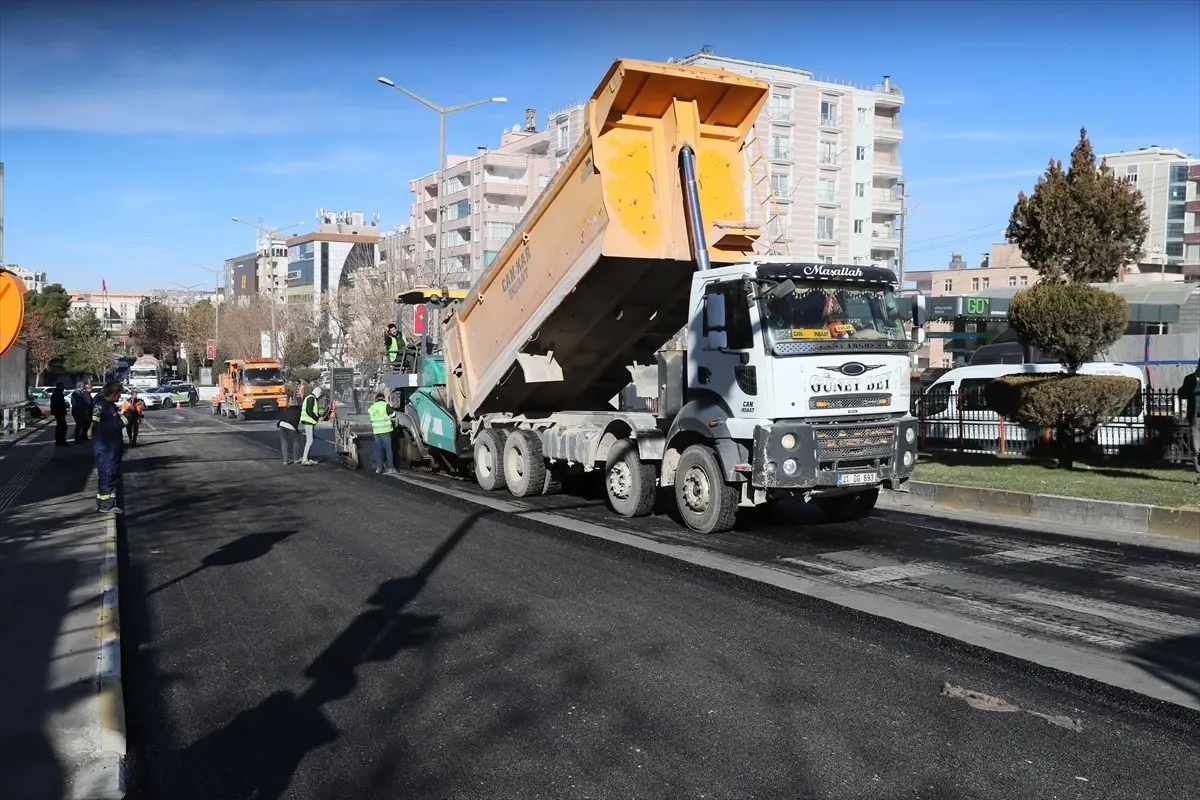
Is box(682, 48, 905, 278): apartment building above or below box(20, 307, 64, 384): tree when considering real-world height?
above

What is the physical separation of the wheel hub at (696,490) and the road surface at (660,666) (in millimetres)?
524

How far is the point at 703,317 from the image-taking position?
10555mm

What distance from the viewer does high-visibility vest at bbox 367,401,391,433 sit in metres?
17.7

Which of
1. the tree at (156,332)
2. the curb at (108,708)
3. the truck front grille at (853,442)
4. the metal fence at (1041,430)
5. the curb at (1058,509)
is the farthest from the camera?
the tree at (156,332)

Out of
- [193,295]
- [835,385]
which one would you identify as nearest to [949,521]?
[835,385]

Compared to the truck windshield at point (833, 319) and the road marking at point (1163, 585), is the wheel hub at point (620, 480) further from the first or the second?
the road marking at point (1163, 585)

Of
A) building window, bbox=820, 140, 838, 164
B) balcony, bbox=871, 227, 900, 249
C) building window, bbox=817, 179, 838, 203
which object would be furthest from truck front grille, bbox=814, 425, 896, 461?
balcony, bbox=871, 227, 900, 249

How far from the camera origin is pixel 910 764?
4.68m

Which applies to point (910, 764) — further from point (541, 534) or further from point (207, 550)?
point (207, 550)

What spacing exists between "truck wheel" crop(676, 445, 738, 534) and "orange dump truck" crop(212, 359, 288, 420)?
33714mm

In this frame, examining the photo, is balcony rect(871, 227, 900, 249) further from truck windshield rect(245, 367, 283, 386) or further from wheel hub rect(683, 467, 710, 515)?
wheel hub rect(683, 467, 710, 515)

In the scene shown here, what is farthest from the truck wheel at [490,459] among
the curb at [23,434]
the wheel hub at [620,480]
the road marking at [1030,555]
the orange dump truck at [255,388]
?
the orange dump truck at [255,388]

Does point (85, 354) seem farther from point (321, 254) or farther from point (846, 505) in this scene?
point (846, 505)

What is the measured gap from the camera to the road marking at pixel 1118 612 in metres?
6.93
